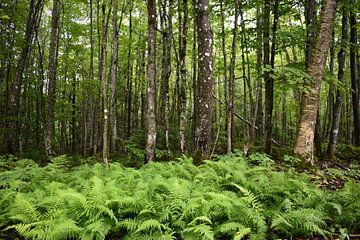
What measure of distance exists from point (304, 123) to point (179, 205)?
5608 millimetres

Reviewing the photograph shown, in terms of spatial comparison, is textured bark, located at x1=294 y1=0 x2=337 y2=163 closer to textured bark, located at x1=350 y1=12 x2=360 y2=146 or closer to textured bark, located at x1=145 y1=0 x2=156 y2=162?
textured bark, located at x1=145 y1=0 x2=156 y2=162

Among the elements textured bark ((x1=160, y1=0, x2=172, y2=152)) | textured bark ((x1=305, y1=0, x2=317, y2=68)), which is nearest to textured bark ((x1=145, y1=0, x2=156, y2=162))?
textured bark ((x1=160, y1=0, x2=172, y2=152))

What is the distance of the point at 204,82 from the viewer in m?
7.66

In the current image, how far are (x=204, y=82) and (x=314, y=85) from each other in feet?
11.1

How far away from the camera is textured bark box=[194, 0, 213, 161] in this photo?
7.59 metres

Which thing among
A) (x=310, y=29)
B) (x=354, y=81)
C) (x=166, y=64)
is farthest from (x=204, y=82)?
(x=354, y=81)

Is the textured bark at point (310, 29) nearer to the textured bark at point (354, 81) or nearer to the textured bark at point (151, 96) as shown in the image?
the textured bark at point (354, 81)

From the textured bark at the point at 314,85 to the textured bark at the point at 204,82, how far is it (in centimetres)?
298

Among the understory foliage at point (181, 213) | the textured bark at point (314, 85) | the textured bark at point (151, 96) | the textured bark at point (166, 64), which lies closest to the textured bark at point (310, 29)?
the textured bark at point (314, 85)

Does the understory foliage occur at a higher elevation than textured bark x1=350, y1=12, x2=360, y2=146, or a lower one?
lower

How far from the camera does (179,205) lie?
165 inches

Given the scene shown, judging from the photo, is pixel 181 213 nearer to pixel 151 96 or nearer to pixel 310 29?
pixel 151 96

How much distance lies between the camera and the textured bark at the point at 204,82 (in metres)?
7.59

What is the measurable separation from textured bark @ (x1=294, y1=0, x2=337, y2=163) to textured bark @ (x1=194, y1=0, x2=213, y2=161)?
2980 millimetres
